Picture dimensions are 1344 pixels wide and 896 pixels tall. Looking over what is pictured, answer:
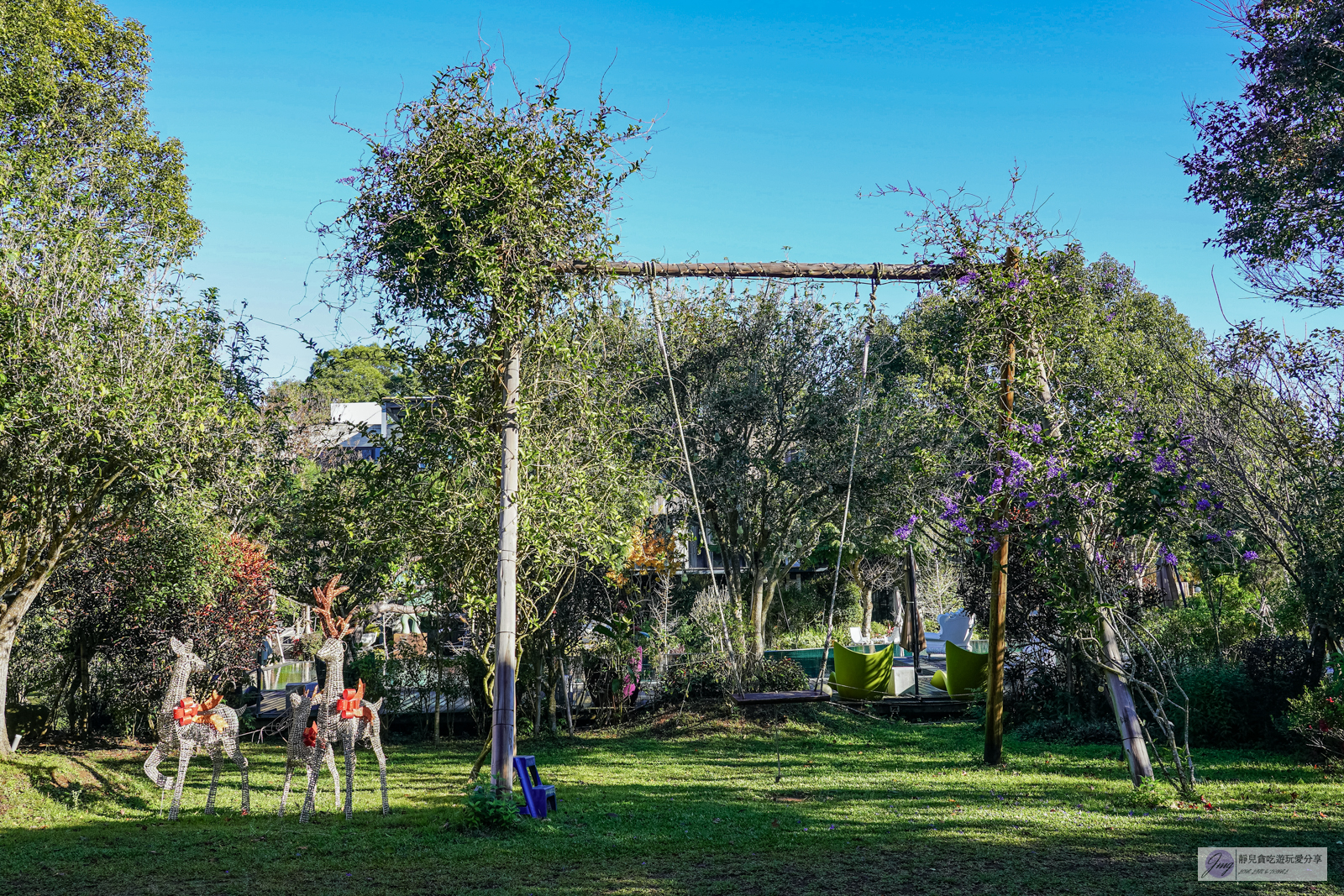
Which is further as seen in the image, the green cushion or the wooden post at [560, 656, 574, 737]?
the green cushion

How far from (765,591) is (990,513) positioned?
9140 mm

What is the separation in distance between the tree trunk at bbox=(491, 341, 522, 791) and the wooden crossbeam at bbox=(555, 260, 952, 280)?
1.08m

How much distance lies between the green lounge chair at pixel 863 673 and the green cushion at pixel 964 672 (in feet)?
3.18

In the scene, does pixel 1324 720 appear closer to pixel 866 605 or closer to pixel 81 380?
pixel 81 380

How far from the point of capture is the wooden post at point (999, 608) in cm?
888

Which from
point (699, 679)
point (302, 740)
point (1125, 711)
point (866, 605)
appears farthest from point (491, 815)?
point (866, 605)

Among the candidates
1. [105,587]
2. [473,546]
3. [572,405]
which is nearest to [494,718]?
[473,546]

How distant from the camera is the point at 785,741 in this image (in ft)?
39.9

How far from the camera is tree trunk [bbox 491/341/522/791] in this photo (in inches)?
292

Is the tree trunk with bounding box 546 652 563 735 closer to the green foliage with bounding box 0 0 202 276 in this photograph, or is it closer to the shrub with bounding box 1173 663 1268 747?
the green foliage with bounding box 0 0 202 276

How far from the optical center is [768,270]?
28.0 ft

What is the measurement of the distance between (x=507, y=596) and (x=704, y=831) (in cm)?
244

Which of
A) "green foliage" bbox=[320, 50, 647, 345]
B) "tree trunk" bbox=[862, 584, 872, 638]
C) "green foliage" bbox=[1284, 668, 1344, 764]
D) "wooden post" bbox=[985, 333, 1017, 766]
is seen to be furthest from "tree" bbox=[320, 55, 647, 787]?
"tree trunk" bbox=[862, 584, 872, 638]

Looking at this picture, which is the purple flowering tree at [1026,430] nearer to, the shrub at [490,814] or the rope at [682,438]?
the rope at [682,438]
